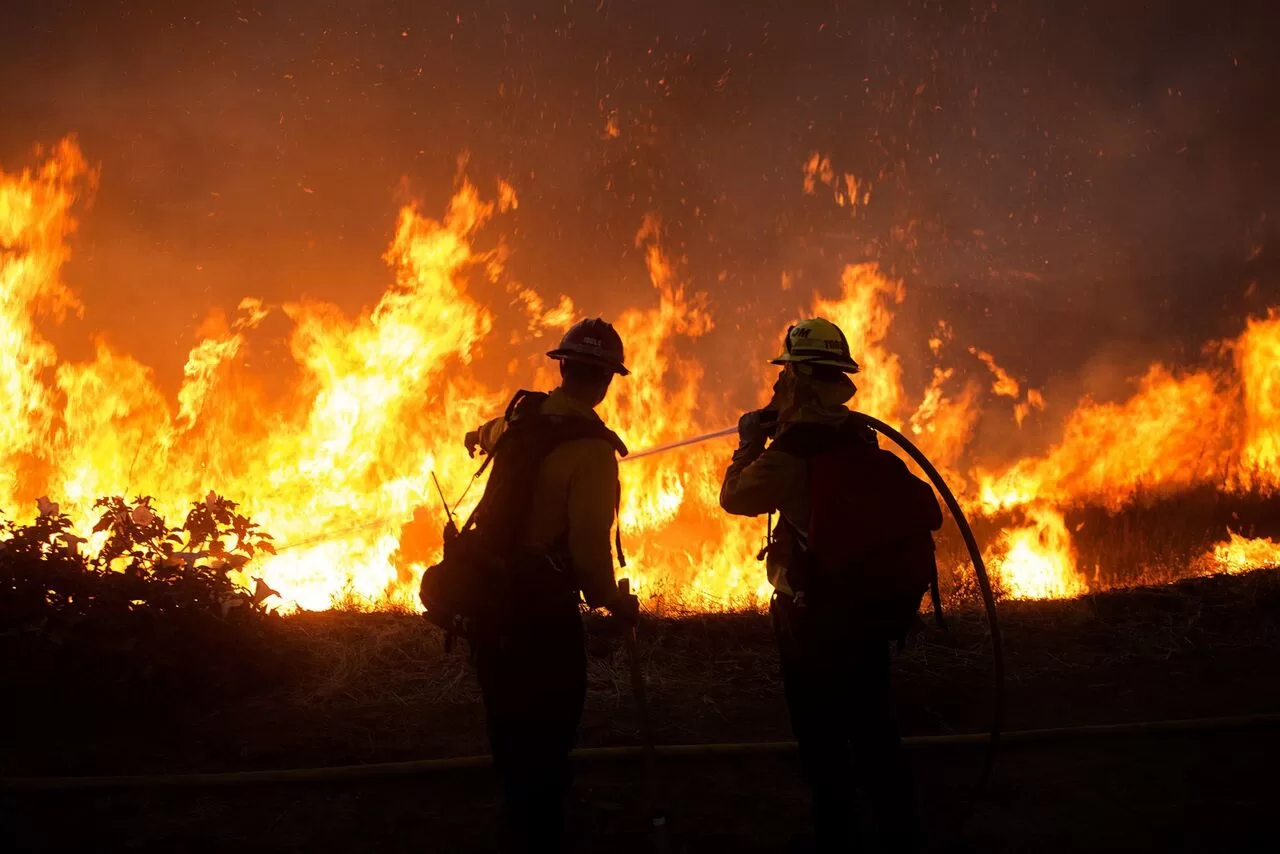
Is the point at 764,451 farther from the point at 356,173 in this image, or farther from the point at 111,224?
the point at 111,224

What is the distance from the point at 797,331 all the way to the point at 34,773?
502 centimetres

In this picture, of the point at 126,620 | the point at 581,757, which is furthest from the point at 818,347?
the point at 126,620

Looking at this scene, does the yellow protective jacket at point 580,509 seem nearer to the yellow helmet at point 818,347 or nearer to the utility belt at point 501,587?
the utility belt at point 501,587

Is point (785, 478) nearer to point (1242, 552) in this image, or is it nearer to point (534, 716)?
point (534, 716)

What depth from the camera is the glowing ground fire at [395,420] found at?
1187 cm

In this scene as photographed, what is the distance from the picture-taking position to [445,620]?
3510mm

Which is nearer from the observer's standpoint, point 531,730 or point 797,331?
point 531,730

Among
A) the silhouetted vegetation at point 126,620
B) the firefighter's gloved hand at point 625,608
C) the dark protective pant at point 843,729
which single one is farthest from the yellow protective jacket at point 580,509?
the silhouetted vegetation at point 126,620

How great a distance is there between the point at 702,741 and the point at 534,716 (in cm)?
269

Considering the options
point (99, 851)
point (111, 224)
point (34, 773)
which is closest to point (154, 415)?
point (111, 224)

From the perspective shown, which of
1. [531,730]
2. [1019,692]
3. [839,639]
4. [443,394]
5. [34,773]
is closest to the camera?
[531,730]

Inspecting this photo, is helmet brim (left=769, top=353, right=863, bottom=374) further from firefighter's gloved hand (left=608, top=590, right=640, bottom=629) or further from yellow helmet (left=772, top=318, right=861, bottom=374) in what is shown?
firefighter's gloved hand (left=608, top=590, right=640, bottom=629)

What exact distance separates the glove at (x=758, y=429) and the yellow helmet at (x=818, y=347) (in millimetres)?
264

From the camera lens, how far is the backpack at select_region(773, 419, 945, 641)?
3727 mm
